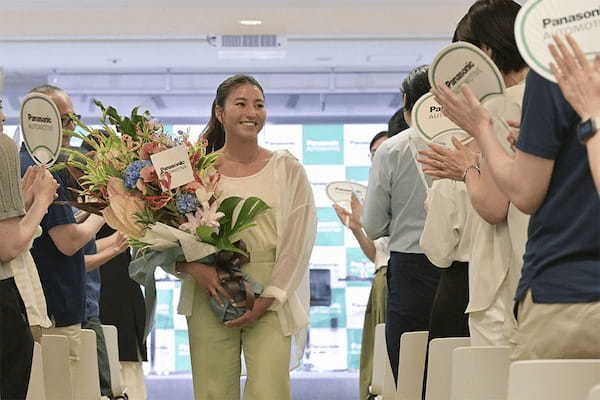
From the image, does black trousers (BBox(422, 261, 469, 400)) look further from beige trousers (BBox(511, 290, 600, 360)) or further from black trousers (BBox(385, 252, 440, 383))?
Answer: beige trousers (BBox(511, 290, 600, 360))

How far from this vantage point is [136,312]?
538 centimetres

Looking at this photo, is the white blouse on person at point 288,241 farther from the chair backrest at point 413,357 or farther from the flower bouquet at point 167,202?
the chair backrest at point 413,357

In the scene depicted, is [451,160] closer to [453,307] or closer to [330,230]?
[453,307]

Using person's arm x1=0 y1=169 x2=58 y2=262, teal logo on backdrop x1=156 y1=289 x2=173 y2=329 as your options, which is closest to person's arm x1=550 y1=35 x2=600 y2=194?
person's arm x1=0 y1=169 x2=58 y2=262

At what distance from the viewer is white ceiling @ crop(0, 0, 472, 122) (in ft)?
26.3

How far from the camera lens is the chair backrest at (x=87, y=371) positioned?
11.4 ft

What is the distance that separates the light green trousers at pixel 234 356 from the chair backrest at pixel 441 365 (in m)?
0.85

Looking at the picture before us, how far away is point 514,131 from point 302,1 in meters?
5.80

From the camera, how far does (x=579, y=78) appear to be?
155cm

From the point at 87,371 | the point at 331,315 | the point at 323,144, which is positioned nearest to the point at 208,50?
the point at 323,144

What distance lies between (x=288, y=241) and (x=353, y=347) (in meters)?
6.37

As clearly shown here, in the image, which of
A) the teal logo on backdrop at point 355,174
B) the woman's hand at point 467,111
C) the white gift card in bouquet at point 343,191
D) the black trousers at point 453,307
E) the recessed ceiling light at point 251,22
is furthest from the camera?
the teal logo on backdrop at point 355,174

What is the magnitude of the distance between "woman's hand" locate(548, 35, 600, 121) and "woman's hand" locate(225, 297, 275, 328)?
2.08m

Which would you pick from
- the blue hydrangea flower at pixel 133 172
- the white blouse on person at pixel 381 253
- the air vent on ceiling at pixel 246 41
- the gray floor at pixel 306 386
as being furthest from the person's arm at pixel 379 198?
the air vent on ceiling at pixel 246 41
